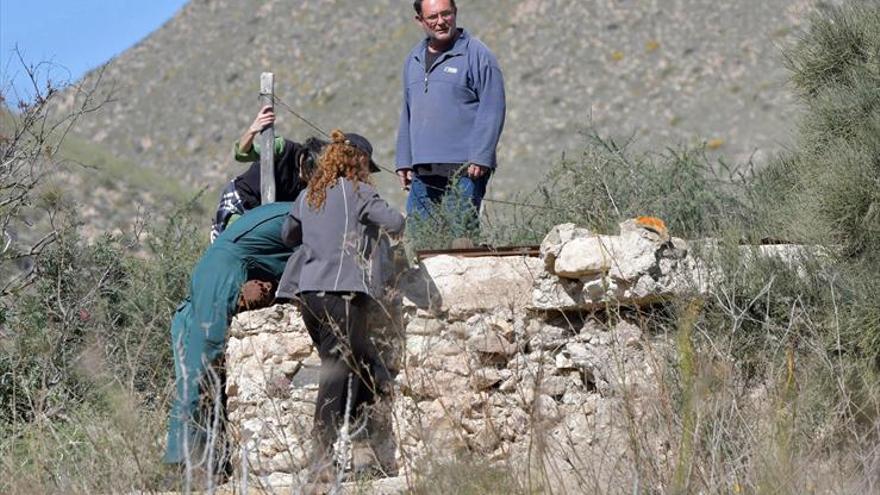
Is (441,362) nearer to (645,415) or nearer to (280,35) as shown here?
(645,415)

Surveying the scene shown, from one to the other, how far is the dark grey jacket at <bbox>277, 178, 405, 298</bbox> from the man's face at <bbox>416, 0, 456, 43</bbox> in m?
1.76

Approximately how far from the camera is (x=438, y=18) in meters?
8.22

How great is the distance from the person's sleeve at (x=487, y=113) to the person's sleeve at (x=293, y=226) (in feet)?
4.79

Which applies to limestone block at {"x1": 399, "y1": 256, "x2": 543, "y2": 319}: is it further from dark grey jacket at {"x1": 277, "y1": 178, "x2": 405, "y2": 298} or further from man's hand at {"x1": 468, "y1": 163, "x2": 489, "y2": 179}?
man's hand at {"x1": 468, "y1": 163, "x2": 489, "y2": 179}

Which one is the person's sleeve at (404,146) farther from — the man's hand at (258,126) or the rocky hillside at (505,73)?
the rocky hillside at (505,73)

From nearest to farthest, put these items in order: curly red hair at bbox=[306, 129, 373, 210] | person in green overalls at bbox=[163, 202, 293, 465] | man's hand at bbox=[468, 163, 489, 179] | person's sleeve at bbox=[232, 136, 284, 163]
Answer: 1. curly red hair at bbox=[306, 129, 373, 210]
2. person in green overalls at bbox=[163, 202, 293, 465]
3. person's sleeve at bbox=[232, 136, 284, 163]
4. man's hand at bbox=[468, 163, 489, 179]

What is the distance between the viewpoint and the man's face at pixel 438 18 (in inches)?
322

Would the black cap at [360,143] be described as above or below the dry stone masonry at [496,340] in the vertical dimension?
above

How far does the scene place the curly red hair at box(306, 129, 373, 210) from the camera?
6754mm

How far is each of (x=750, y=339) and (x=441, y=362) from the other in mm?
1486

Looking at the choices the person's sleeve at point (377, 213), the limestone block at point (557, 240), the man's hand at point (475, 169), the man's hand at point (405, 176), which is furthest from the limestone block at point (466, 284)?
the man's hand at point (405, 176)

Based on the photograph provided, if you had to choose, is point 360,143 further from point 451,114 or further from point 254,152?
point 451,114

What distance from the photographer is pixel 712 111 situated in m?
33.8

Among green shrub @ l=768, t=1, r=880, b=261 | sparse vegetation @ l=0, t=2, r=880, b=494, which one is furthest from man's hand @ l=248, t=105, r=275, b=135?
green shrub @ l=768, t=1, r=880, b=261
